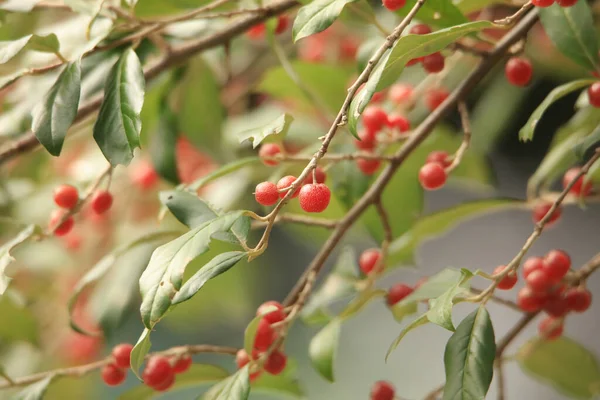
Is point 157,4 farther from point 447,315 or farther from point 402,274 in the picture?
point 402,274

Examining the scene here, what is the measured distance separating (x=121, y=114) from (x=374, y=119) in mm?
233

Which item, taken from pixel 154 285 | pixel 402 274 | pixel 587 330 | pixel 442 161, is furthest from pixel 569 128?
pixel 402 274

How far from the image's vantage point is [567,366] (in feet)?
2.34

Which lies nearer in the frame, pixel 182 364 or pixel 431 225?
pixel 182 364

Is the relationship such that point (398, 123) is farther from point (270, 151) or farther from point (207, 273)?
point (207, 273)

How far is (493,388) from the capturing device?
1218 millimetres

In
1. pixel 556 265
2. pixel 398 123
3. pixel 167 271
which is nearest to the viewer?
pixel 167 271

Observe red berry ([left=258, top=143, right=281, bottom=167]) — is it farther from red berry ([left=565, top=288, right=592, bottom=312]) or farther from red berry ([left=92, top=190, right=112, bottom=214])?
red berry ([left=565, top=288, right=592, bottom=312])

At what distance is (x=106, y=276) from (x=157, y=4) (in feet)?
1.19

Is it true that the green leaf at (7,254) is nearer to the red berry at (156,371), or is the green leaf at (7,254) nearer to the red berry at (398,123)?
the red berry at (156,371)

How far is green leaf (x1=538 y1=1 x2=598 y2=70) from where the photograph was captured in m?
0.56

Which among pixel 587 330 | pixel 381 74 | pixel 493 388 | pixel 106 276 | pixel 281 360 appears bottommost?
pixel 493 388

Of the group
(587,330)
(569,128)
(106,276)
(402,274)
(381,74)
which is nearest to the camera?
(381,74)

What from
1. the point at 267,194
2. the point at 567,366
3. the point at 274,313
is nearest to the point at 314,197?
the point at 267,194
